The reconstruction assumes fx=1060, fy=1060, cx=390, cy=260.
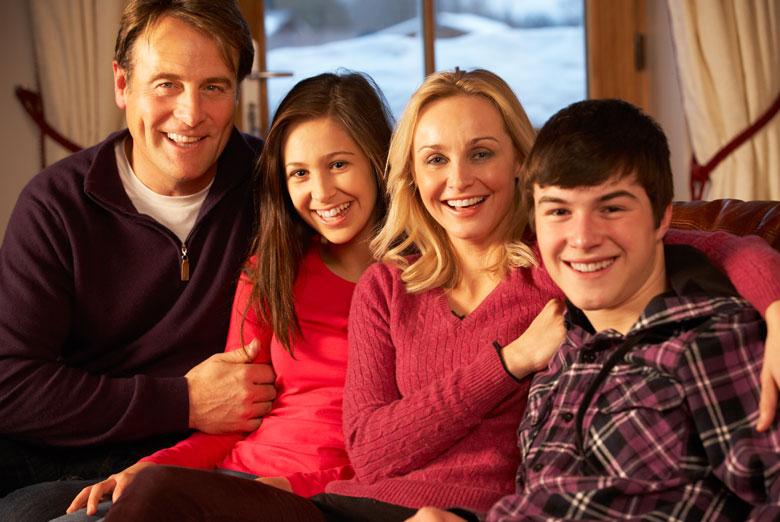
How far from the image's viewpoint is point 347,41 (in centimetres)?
419

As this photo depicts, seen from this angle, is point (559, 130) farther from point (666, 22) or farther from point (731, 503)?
point (666, 22)

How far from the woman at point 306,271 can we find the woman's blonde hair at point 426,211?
0.12 m

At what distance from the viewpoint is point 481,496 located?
1597 millimetres

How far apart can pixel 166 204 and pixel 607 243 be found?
3.46 ft

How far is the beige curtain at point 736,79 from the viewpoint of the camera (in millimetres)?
3879

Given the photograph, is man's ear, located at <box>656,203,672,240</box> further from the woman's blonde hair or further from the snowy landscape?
the snowy landscape

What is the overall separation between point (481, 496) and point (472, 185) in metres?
0.50

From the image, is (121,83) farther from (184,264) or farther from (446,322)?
(446,322)

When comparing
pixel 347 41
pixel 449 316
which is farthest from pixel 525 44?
pixel 449 316

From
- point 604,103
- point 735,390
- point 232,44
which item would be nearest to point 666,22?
point 232,44

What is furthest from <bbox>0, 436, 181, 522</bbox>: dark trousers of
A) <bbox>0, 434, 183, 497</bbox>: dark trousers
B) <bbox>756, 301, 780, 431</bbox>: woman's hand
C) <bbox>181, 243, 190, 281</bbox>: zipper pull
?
<bbox>756, 301, 780, 431</bbox>: woman's hand

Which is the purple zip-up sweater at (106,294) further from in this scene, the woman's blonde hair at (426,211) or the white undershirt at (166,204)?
the woman's blonde hair at (426,211)

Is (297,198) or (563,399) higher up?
(297,198)

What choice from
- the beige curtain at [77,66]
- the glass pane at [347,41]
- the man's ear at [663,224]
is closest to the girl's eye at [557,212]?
the man's ear at [663,224]
